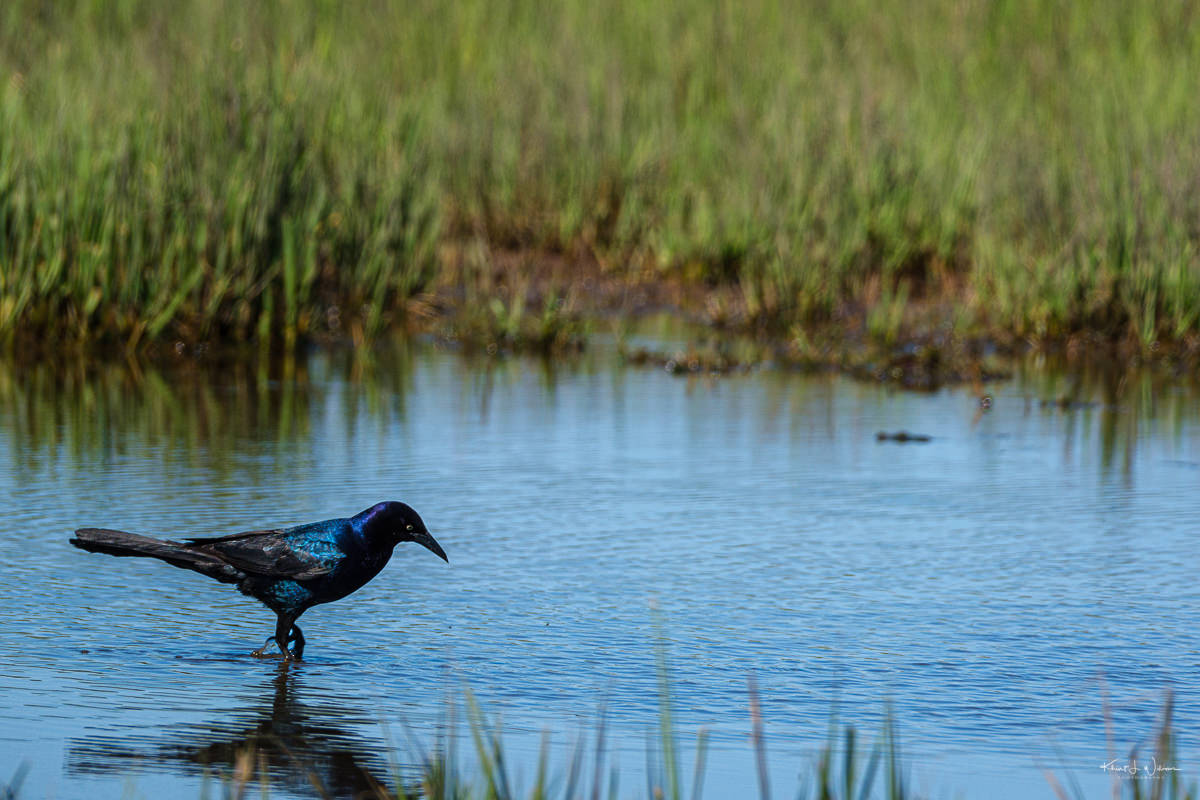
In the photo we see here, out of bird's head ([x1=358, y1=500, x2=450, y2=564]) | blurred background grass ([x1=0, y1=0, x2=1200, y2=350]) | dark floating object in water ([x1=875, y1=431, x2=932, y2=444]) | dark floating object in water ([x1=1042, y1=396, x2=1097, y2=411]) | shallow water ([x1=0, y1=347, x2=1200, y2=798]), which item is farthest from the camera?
blurred background grass ([x1=0, y1=0, x2=1200, y2=350])

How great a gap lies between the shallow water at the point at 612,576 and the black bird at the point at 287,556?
6.1 inches

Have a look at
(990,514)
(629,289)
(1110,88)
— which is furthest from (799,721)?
(1110,88)

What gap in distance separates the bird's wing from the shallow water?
0.24 m

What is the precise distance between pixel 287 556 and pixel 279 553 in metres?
0.02

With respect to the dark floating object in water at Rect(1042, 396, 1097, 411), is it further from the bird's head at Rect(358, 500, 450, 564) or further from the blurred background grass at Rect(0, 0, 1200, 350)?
the bird's head at Rect(358, 500, 450, 564)

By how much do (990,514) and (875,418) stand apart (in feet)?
5.89

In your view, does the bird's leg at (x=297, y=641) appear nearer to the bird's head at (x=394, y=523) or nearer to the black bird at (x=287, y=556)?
the black bird at (x=287, y=556)

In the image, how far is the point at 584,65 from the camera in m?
14.0

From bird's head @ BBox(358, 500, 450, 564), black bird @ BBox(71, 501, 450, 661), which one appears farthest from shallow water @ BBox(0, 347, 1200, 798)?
bird's head @ BBox(358, 500, 450, 564)

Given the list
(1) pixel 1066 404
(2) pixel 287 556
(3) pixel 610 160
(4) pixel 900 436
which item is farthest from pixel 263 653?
(3) pixel 610 160

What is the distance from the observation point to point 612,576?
5727mm

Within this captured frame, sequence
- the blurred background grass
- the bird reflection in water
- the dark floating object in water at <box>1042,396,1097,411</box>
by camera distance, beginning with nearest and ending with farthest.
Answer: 1. the bird reflection in water
2. the dark floating object in water at <box>1042,396,1097,411</box>
3. the blurred background grass

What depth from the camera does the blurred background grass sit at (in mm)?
9375

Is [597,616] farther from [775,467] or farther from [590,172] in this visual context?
[590,172]
